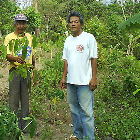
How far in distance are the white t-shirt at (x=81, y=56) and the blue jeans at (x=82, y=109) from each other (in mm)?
105

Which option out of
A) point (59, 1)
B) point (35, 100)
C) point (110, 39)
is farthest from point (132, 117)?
point (59, 1)

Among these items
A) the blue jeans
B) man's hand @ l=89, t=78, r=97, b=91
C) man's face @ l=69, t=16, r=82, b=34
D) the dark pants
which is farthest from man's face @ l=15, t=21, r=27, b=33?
man's hand @ l=89, t=78, r=97, b=91

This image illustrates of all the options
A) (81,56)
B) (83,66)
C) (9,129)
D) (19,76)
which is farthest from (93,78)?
(9,129)

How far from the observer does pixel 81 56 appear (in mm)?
2584

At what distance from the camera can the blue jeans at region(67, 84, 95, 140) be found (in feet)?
8.59

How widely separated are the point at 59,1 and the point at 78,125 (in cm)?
1536

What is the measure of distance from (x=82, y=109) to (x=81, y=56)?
62 centimetres

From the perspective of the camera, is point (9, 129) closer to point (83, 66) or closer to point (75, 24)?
point (83, 66)

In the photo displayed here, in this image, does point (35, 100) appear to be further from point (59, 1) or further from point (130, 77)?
point (59, 1)

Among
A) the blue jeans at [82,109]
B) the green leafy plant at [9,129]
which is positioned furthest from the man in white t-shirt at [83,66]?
the green leafy plant at [9,129]

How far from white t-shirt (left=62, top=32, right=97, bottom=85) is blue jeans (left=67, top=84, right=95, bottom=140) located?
11 centimetres

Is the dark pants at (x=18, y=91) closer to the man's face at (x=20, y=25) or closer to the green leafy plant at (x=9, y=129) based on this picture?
the man's face at (x=20, y=25)

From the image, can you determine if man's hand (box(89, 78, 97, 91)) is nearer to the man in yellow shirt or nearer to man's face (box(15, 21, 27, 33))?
the man in yellow shirt

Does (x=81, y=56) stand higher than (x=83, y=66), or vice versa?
(x=81, y=56)
